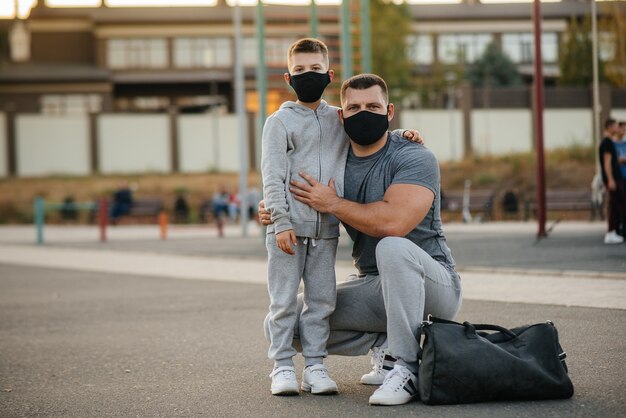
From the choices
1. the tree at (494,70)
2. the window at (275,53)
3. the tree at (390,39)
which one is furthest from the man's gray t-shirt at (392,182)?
the tree at (494,70)

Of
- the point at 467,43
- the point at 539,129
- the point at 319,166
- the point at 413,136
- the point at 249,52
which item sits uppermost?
the point at 467,43

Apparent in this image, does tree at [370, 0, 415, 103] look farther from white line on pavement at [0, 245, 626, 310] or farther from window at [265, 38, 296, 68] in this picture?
white line on pavement at [0, 245, 626, 310]

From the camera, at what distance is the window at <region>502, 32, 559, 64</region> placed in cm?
7412

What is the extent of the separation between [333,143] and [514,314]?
3.79m

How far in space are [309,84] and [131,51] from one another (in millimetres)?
66995

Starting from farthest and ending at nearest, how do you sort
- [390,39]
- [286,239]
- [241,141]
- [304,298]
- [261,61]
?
[390,39], [241,141], [261,61], [304,298], [286,239]

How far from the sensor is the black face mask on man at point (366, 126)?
5840 mm

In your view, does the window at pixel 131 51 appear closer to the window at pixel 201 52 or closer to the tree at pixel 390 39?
the window at pixel 201 52

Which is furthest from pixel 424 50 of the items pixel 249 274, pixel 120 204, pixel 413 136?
pixel 413 136

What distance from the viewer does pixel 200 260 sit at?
1825 centimetres

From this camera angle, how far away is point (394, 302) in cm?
554

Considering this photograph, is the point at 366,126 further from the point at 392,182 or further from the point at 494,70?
the point at 494,70

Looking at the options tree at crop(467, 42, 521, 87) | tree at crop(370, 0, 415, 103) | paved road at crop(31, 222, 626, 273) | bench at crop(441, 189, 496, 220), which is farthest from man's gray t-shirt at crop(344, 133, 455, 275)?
tree at crop(467, 42, 521, 87)

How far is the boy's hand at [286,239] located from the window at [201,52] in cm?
6724
